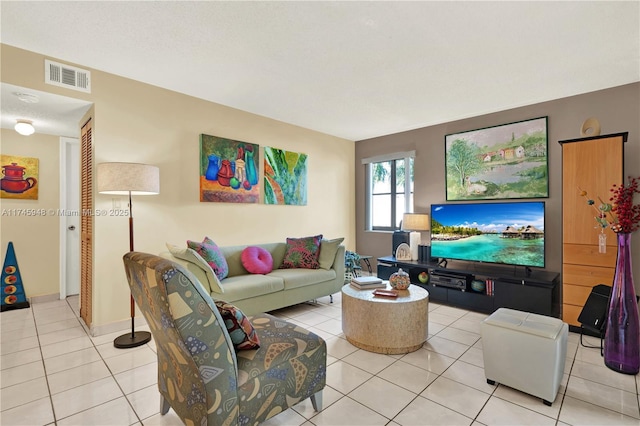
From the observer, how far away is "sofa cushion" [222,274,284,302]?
3.01 metres

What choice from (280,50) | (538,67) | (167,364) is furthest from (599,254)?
(167,364)

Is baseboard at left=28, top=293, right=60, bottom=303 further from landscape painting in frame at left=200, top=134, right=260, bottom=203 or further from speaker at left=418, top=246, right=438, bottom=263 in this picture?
speaker at left=418, top=246, right=438, bottom=263

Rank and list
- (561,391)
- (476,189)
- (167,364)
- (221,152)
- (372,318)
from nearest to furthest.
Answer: (167,364) < (561,391) < (372,318) < (221,152) < (476,189)

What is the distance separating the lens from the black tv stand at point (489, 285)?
3.21 metres

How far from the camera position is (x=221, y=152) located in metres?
3.86

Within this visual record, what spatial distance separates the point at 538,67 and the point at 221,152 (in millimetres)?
3437

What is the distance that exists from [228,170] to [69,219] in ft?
7.63

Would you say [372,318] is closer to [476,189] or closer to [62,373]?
[62,373]

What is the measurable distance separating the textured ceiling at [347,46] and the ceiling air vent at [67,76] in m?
0.09

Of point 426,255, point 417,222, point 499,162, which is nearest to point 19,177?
point 417,222

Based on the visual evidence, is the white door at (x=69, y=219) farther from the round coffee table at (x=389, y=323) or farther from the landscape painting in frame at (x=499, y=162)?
the landscape painting in frame at (x=499, y=162)

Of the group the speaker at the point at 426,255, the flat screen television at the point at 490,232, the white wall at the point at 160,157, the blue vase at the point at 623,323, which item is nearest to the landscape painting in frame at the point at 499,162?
the flat screen television at the point at 490,232

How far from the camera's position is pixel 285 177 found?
15.1ft

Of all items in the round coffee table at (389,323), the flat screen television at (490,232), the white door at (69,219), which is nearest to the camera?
the round coffee table at (389,323)
